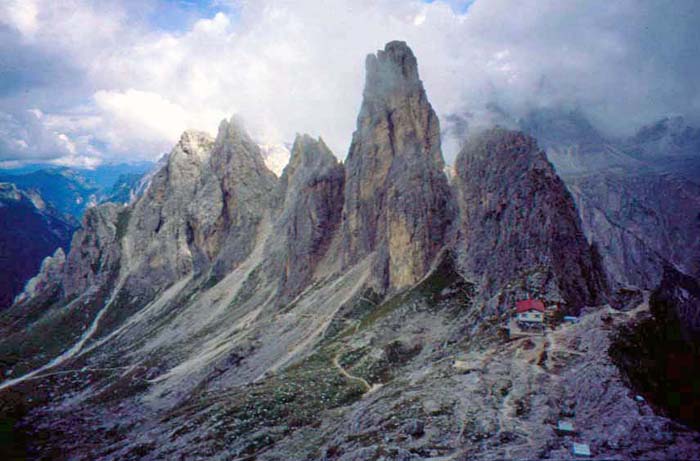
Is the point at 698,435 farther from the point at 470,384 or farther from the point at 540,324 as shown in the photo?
the point at 540,324

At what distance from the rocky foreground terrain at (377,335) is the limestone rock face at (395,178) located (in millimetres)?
457

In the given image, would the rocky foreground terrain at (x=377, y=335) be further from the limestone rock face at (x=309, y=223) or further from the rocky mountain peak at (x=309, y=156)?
the rocky mountain peak at (x=309, y=156)

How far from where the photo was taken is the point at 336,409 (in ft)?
176

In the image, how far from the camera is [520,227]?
74562 mm

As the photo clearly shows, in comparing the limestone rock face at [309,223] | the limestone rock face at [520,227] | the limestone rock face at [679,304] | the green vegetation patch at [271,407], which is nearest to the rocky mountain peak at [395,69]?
the limestone rock face at [520,227]

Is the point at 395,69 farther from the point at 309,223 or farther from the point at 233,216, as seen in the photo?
the point at 233,216

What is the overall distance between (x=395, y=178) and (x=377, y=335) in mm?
45997

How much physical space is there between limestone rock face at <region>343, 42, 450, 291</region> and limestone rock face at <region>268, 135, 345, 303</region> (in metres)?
13.1

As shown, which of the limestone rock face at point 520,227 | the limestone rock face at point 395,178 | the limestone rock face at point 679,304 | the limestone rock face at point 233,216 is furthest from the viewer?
the limestone rock face at point 233,216

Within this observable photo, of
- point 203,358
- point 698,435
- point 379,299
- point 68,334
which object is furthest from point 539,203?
point 68,334

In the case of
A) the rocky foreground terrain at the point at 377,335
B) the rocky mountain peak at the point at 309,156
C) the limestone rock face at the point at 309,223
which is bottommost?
the rocky foreground terrain at the point at 377,335

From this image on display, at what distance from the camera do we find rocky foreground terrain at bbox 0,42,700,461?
36.4 metres

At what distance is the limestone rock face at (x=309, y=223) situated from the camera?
134m

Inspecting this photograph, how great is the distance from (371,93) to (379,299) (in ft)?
194
